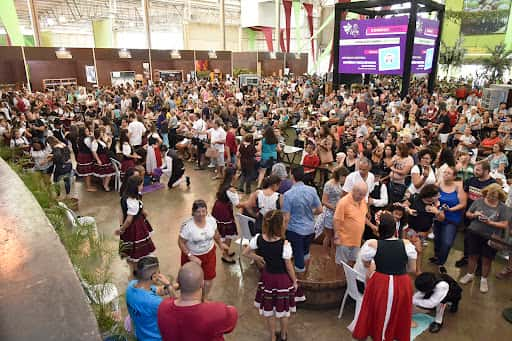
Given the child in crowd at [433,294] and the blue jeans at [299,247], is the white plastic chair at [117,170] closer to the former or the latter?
the blue jeans at [299,247]

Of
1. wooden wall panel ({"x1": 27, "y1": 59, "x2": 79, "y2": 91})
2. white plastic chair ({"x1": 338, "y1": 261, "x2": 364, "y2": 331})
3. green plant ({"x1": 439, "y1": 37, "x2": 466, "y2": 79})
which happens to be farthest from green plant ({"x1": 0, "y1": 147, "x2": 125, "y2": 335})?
green plant ({"x1": 439, "y1": 37, "x2": 466, "y2": 79})

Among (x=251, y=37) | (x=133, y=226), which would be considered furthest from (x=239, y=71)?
(x=133, y=226)

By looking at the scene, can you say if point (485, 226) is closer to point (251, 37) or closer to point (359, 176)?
point (359, 176)

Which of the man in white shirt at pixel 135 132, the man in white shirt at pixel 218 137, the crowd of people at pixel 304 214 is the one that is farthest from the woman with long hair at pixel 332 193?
the man in white shirt at pixel 135 132

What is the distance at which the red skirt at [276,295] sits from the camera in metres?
2.84

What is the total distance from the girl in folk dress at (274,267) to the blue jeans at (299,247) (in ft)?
2.23

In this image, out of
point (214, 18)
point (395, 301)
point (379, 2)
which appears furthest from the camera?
point (214, 18)

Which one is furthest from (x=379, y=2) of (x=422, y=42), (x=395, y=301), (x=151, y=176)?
(x=395, y=301)

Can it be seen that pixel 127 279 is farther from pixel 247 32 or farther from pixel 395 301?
pixel 247 32

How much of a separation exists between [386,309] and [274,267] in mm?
881

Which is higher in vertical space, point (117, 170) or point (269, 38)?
point (269, 38)

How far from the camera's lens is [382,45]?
11391 mm

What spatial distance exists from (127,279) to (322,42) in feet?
108

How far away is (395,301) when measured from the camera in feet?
8.69
